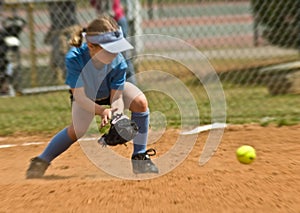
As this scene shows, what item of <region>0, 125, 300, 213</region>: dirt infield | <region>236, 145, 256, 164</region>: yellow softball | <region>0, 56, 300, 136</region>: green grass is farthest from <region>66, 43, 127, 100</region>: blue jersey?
<region>0, 56, 300, 136</region>: green grass

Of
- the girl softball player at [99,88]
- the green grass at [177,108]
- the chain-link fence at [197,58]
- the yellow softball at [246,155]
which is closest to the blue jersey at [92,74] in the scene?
the girl softball player at [99,88]

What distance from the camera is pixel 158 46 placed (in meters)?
13.2

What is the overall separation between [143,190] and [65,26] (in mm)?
6894

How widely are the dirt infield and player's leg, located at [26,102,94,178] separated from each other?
91 mm

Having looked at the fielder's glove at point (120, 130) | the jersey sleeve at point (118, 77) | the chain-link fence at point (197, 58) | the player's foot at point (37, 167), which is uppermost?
the jersey sleeve at point (118, 77)

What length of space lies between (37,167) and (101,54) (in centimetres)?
99

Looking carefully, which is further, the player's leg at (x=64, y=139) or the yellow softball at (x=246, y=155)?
the player's leg at (x=64, y=139)

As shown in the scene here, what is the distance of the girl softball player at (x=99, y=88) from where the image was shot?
470 centimetres

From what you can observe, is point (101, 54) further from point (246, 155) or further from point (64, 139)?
point (246, 155)

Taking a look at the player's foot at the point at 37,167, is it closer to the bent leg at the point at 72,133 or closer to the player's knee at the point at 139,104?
the bent leg at the point at 72,133

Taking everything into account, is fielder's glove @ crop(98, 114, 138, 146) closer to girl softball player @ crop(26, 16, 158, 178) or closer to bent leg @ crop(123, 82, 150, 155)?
girl softball player @ crop(26, 16, 158, 178)

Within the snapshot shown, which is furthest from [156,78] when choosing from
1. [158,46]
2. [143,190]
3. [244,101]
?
[143,190]

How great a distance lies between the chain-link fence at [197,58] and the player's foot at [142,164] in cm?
219

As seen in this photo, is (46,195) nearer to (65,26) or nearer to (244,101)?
(244,101)
